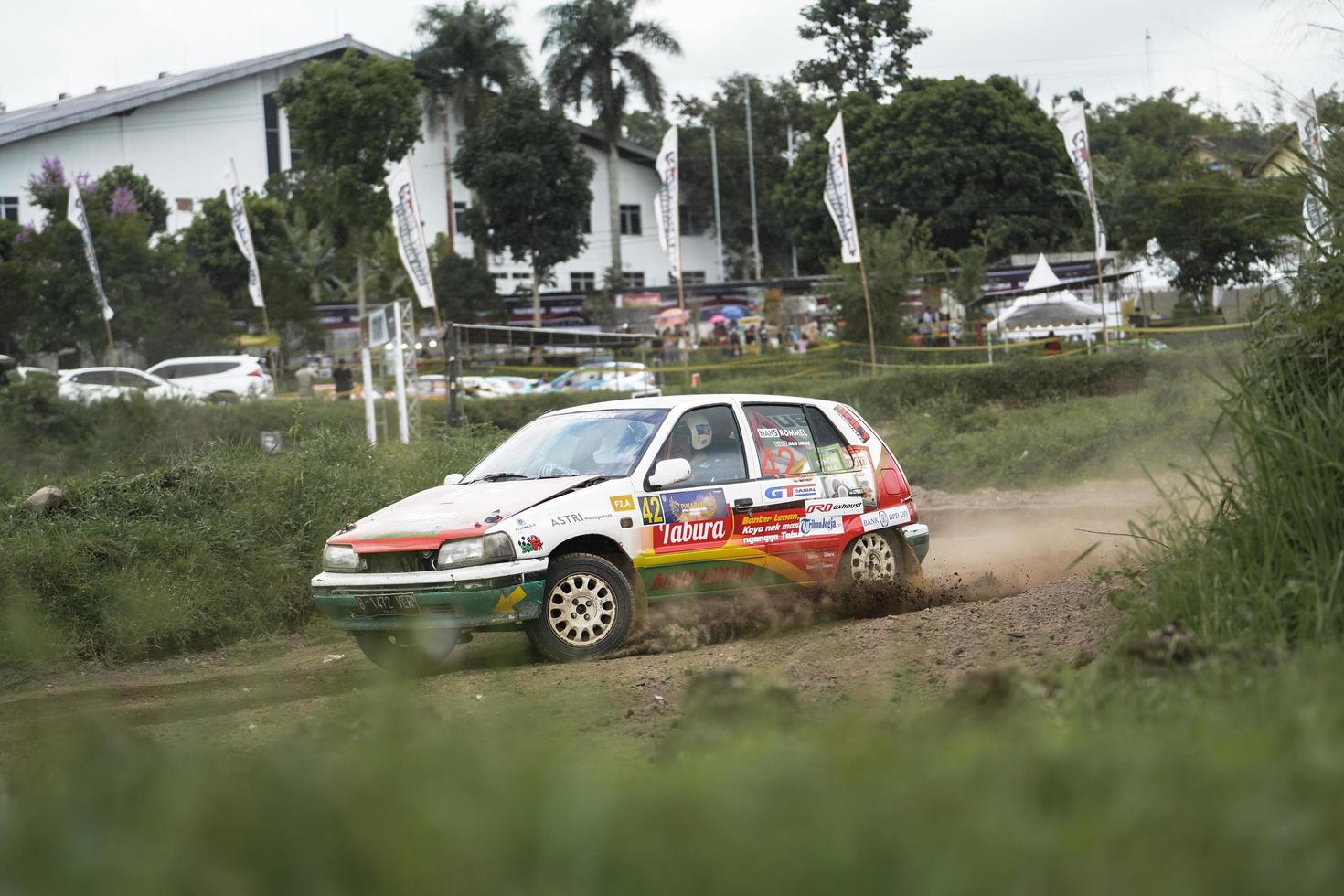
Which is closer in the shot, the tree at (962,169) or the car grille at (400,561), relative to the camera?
the car grille at (400,561)

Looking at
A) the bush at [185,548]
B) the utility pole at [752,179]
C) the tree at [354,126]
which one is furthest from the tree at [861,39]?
the bush at [185,548]

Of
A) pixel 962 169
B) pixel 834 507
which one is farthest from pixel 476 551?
pixel 962 169

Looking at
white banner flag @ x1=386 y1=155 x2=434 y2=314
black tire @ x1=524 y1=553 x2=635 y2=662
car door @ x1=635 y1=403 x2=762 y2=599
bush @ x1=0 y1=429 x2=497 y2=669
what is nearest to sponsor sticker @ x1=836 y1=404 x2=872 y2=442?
car door @ x1=635 y1=403 x2=762 y2=599

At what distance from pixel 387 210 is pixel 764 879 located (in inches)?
2082

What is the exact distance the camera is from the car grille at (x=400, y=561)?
8.07 m

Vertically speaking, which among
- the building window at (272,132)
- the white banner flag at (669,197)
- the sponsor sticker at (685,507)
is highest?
the building window at (272,132)

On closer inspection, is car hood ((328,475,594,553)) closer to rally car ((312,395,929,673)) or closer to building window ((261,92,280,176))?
rally car ((312,395,929,673))

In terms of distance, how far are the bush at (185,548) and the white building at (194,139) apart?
5260cm

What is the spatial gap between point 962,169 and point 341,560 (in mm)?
61312

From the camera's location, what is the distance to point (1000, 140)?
67062 mm

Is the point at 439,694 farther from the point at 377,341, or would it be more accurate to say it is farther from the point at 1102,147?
the point at 1102,147

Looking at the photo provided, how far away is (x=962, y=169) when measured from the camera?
66.2m

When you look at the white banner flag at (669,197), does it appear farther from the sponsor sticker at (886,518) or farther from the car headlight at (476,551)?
the car headlight at (476,551)

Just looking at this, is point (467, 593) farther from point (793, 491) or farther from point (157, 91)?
point (157, 91)
